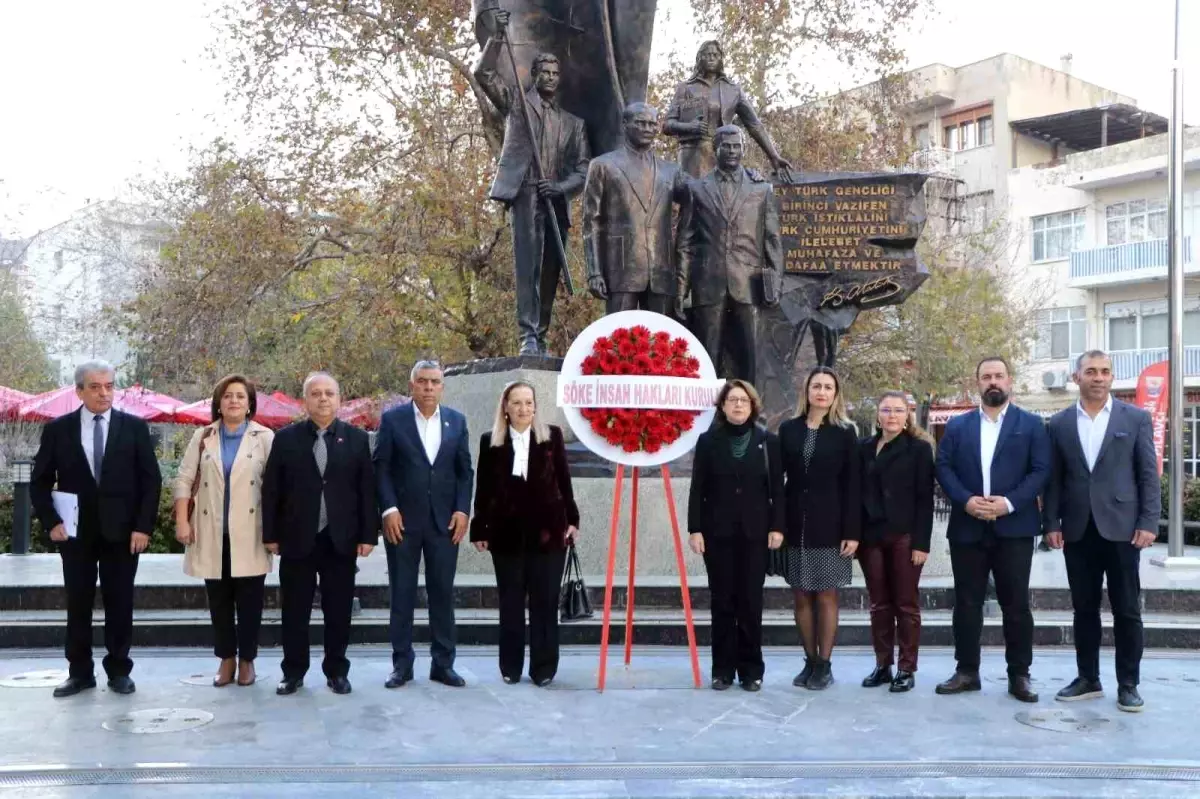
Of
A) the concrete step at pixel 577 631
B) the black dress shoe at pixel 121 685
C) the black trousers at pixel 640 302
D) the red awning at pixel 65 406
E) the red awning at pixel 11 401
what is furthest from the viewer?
the red awning at pixel 11 401

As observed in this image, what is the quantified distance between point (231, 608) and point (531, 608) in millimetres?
1563

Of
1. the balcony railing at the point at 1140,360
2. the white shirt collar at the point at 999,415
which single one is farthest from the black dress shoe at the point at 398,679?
the balcony railing at the point at 1140,360

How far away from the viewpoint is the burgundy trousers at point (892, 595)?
6.01 meters

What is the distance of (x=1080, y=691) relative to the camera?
5.82 m

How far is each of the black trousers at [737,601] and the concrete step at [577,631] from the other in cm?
115

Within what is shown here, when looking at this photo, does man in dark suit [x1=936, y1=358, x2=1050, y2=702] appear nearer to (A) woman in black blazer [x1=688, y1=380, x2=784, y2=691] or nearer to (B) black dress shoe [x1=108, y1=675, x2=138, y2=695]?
(A) woman in black blazer [x1=688, y1=380, x2=784, y2=691]

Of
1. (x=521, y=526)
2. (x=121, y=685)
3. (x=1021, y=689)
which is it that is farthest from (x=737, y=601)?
(x=121, y=685)

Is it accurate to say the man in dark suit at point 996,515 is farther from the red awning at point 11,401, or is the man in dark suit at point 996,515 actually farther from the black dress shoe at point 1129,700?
the red awning at point 11,401

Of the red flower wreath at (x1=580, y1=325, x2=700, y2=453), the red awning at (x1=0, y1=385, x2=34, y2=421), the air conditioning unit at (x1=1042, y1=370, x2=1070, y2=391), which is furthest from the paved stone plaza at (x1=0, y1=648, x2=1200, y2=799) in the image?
the air conditioning unit at (x1=1042, y1=370, x2=1070, y2=391)

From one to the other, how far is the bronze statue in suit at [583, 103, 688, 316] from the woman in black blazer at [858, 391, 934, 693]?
112 inches

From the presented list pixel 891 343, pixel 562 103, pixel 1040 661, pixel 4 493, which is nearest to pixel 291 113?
pixel 4 493

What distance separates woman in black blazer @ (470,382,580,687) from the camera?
6.15 m

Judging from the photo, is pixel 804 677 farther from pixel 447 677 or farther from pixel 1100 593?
pixel 447 677

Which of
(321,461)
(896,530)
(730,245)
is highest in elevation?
(730,245)
